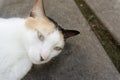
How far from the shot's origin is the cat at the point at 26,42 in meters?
1.31

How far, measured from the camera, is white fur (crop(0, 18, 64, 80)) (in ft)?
4.29

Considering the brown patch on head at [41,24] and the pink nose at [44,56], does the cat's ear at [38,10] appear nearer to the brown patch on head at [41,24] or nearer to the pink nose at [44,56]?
the brown patch on head at [41,24]

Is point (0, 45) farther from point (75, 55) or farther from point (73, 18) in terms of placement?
point (73, 18)

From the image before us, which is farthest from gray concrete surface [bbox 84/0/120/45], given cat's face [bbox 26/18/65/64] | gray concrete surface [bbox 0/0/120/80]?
cat's face [bbox 26/18/65/64]

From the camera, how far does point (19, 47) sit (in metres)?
1.36

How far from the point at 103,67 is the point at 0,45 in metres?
0.55

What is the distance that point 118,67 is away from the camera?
5.05 feet

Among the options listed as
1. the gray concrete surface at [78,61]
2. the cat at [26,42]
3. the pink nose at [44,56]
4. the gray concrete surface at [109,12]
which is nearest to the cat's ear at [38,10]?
the cat at [26,42]

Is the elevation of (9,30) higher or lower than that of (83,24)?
higher

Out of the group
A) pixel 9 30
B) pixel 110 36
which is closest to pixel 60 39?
pixel 9 30

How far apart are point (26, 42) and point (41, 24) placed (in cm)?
10

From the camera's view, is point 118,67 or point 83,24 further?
point 83,24

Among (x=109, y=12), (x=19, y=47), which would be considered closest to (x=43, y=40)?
(x=19, y=47)

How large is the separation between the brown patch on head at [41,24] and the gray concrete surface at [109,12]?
0.47 meters
